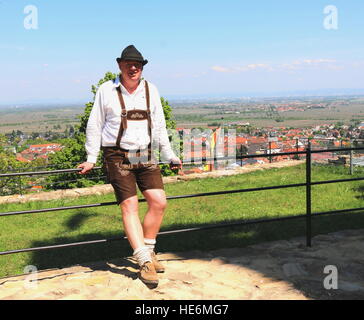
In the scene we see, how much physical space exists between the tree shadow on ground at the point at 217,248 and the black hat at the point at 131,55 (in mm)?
1728

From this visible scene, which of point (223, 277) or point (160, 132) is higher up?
point (160, 132)

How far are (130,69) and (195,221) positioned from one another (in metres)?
4.68

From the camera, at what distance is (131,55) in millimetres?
3477

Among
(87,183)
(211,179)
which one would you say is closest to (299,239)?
(211,179)

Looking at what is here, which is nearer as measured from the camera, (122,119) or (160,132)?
(122,119)

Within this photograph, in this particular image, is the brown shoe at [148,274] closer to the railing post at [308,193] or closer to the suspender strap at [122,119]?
the suspender strap at [122,119]

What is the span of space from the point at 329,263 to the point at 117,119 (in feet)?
8.34

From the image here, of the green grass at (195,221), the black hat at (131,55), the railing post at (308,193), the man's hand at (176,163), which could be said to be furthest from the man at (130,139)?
the railing post at (308,193)

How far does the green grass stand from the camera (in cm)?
544

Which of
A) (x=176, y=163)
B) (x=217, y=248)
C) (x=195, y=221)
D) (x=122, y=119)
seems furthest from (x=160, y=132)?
(x=195, y=221)

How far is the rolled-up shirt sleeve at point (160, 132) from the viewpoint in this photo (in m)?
3.72

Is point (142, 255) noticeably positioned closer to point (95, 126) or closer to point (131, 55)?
point (95, 126)
